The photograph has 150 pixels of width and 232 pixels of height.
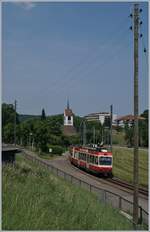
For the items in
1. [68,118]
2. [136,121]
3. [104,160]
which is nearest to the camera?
[136,121]

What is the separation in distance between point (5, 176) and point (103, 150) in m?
29.6

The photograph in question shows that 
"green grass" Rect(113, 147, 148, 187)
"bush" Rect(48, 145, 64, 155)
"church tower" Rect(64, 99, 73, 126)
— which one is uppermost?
"church tower" Rect(64, 99, 73, 126)

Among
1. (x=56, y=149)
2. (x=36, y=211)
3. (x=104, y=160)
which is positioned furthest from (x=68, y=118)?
(x=36, y=211)

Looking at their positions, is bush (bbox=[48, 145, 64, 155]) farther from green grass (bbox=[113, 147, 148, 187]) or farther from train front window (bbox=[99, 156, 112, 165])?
train front window (bbox=[99, 156, 112, 165])

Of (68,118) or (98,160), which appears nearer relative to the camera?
(98,160)

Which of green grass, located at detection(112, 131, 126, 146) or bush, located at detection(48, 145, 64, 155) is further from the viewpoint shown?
green grass, located at detection(112, 131, 126, 146)

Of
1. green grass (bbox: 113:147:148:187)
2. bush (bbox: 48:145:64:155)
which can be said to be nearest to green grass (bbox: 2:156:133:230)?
green grass (bbox: 113:147:148:187)

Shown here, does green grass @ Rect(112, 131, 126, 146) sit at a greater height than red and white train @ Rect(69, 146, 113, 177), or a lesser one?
lesser

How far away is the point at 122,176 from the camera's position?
161 feet

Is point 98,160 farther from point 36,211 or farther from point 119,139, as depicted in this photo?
point 119,139

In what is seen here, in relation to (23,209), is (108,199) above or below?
below

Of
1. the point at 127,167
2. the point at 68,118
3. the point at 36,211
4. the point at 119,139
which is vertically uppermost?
the point at 36,211

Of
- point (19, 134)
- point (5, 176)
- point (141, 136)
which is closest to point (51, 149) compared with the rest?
point (19, 134)

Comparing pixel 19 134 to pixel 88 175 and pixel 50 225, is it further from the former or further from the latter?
pixel 50 225
